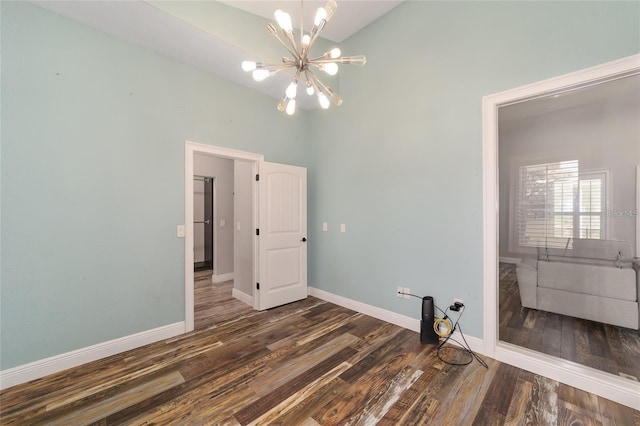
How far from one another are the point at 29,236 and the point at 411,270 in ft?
11.8

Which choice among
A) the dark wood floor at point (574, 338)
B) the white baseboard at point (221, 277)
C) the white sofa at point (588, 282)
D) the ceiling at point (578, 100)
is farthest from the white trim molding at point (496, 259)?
the white baseboard at point (221, 277)

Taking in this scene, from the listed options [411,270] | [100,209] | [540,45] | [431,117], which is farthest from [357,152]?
[100,209]

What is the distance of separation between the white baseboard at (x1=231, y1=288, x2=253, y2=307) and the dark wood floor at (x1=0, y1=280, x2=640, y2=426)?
3.63ft

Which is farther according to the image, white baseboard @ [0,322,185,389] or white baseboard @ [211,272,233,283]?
white baseboard @ [211,272,233,283]

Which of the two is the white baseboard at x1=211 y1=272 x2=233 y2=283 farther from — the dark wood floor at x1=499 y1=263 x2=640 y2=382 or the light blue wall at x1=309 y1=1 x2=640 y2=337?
the dark wood floor at x1=499 y1=263 x2=640 y2=382

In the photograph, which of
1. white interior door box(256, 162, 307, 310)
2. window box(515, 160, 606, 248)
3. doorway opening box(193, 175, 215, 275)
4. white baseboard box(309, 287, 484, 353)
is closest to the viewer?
white baseboard box(309, 287, 484, 353)

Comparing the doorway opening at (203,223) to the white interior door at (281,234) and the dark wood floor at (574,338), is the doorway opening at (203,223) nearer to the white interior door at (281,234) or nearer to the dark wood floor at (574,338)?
the white interior door at (281,234)

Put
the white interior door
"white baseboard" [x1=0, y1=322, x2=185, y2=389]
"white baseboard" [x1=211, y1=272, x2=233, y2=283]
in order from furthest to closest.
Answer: "white baseboard" [x1=211, y1=272, x2=233, y2=283] < the white interior door < "white baseboard" [x1=0, y1=322, x2=185, y2=389]

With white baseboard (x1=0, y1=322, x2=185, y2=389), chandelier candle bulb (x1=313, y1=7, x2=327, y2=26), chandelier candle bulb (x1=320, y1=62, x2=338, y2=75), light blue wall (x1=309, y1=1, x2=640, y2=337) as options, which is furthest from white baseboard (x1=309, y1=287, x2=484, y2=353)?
chandelier candle bulb (x1=313, y1=7, x2=327, y2=26)

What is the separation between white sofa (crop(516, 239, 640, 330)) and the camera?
255cm

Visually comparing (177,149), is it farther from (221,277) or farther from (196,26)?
(221,277)

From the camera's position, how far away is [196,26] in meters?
2.22

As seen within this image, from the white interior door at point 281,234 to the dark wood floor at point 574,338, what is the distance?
2602 mm

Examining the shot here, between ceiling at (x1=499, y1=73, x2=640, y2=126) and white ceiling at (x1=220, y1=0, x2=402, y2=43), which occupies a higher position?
white ceiling at (x1=220, y1=0, x2=402, y2=43)
